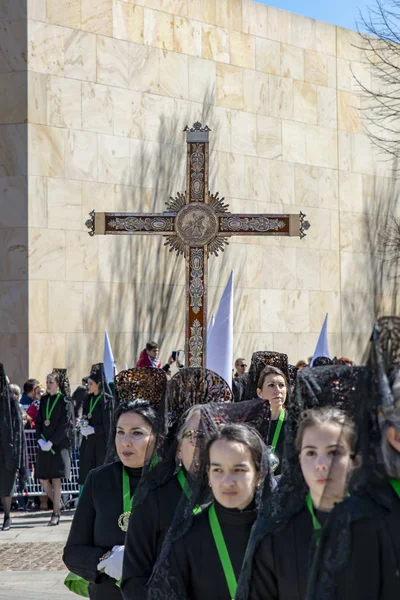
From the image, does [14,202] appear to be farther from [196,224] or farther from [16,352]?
[196,224]

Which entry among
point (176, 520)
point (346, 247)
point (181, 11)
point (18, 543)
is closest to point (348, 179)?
point (346, 247)

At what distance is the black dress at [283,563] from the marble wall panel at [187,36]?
57.0ft

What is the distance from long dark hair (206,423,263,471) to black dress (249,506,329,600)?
1.81 feet

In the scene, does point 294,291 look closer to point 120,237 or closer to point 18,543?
point 120,237

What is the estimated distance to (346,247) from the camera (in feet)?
76.2

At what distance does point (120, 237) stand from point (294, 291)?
430 centimetres

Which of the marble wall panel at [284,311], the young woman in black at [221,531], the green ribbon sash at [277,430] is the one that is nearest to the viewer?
the young woman in black at [221,531]

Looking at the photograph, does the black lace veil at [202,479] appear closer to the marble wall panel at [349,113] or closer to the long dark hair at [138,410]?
the long dark hair at [138,410]

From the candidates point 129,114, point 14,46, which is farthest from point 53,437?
point 129,114

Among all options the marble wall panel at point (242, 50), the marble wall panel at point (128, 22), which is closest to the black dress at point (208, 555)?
the marble wall panel at point (128, 22)

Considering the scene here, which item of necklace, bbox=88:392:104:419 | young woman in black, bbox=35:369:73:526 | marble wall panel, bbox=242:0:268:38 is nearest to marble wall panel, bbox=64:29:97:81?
marble wall panel, bbox=242:0:268:38

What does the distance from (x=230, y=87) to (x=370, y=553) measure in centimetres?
1891

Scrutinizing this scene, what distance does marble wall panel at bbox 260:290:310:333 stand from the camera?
21375 millimetres

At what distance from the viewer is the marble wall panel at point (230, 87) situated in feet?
68.7
